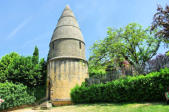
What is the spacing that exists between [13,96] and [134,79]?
14.1 meters

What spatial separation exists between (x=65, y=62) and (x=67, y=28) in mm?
5431

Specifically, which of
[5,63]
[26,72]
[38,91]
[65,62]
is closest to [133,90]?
[65,62]

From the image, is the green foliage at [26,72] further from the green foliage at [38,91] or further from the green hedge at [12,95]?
the green hedge at [12,95]

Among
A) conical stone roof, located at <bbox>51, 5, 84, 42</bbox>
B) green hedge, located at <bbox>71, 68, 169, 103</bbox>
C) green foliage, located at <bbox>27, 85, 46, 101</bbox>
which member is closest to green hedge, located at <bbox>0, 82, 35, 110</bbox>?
green foliage, located at <bbox>27, 85, 46, 101</bbox>

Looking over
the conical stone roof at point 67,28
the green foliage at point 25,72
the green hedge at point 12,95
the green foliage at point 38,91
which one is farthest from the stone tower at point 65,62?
the green foliage at point 38,91

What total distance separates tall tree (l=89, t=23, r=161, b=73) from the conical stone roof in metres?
4.54

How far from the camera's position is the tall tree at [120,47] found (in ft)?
50.1

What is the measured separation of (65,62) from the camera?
57.5 feet

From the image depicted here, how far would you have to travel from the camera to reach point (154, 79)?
939 centimetres

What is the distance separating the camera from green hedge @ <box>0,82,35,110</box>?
15.8 meters

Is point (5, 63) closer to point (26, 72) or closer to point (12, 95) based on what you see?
point (26, 72)

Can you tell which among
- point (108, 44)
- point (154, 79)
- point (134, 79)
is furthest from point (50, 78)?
point (154, 79)

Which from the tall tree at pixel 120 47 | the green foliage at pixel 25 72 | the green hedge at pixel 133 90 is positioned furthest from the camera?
the green foliage at pixel 25 72

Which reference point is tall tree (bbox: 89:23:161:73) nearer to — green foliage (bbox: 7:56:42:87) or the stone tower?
the stone tower
